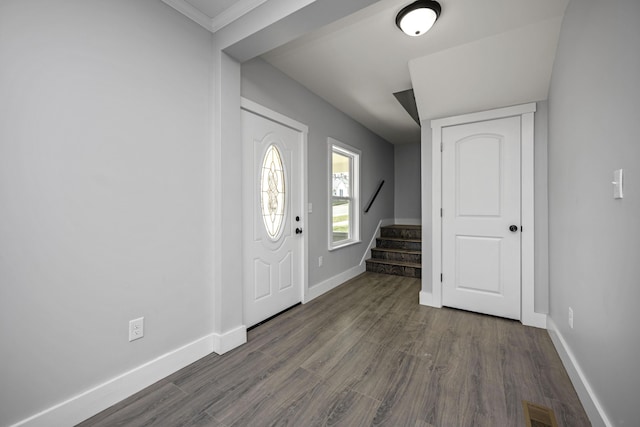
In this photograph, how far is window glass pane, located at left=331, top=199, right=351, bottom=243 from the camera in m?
4.13

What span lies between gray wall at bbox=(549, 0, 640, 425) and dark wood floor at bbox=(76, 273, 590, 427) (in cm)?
38

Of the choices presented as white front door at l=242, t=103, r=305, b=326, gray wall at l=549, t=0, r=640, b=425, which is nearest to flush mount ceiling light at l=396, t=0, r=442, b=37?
gray wall at l=549, t=0, r=640, b=425

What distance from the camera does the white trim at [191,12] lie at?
181 centimetres

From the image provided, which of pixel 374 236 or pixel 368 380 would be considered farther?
pixel 374 236

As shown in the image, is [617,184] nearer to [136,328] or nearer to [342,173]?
[136,328]

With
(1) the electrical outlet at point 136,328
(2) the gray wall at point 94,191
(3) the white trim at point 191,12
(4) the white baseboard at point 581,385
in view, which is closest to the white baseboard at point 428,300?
(4) the white baseboard at point 581,385

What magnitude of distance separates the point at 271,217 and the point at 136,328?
139 centimetres

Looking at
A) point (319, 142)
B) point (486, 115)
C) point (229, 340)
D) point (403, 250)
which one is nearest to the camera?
point (229, 340)

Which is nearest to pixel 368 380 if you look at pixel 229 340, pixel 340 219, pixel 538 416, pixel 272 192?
pixel 538 416

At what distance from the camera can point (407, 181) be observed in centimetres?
606

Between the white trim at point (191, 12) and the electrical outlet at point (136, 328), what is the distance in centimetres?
202

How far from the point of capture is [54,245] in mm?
1337

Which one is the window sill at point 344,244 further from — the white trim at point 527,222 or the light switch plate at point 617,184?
the light switch plate at point 617,184

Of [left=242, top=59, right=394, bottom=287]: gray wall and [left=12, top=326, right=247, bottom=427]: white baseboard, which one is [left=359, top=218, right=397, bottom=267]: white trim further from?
[left=12, top=326, right=247, bottom=427]: white baseboard
